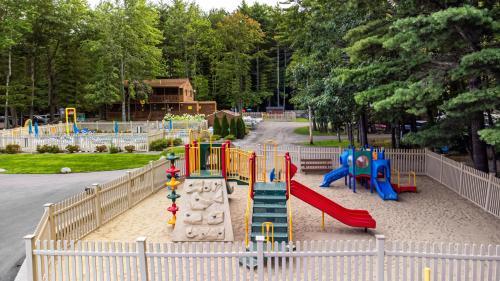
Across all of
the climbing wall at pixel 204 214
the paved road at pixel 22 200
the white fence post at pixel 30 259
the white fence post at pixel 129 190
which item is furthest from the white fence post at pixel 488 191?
the paved road at pixel 22 200

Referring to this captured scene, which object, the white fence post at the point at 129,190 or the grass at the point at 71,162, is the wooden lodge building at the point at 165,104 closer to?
the grass at the point at 71,162

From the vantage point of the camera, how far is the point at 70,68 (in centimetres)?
5794

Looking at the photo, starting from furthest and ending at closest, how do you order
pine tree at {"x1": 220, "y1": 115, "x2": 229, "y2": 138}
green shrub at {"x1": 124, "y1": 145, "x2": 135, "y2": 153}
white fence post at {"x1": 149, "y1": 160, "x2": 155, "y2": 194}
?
pine tree at {"x1": 220, "y1": 115, "x2": 229, "y2": 138} < green shrub at {"x1": 124, "y1": 145, "x2": 135, "y2": 153} < white fence post at {"x1": 149, "y1": 160, "x2": 155, "y2": 194}

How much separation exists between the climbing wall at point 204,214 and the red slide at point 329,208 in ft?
6.70

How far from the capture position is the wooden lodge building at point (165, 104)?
201 feet

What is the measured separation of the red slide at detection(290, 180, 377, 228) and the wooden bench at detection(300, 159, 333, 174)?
Result: 10.2m

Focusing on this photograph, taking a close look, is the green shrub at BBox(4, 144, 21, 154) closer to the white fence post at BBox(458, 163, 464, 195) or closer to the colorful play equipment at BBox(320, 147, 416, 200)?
the colorful play equipment at BBox(320, 147, 416, 200)

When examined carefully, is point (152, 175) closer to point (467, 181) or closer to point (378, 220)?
point (378, 220)

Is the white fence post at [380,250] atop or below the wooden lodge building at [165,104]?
below

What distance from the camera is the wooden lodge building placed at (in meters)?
61.2

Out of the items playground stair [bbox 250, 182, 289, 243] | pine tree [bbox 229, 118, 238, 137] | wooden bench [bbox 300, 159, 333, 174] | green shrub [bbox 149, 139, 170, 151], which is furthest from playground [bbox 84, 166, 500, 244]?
pine tree [bbox 229, 118, 238, 137]

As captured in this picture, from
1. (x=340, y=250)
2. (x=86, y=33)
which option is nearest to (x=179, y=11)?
(x=86, y=33)

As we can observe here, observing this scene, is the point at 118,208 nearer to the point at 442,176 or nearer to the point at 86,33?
the point at 442,176

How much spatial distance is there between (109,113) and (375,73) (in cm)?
5196
